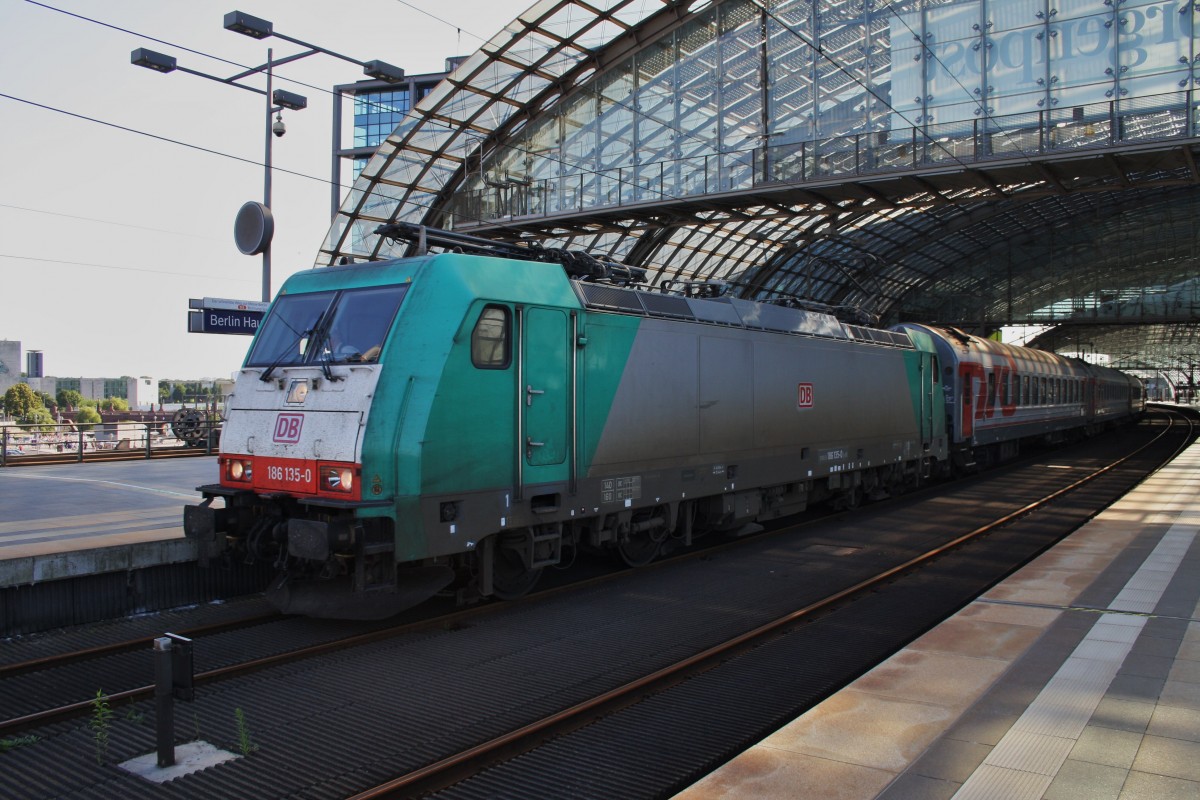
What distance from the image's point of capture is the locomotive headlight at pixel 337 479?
24.6 feet

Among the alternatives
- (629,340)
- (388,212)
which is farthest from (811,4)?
(629,340)

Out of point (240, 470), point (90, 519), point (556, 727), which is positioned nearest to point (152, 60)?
point (90, 519)

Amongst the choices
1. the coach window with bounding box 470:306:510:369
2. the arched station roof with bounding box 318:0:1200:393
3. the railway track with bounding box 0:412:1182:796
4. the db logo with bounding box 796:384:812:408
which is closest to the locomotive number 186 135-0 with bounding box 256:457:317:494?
the railway track with bounding box 0:412:1182:796

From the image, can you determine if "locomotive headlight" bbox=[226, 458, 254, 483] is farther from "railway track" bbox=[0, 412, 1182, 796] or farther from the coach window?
the coach window

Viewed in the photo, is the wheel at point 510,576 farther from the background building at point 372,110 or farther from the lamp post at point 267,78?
the background building at point 372,110

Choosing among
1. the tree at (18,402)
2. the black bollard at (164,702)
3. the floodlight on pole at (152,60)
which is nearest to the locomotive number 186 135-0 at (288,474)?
the black bollard at (164,702)

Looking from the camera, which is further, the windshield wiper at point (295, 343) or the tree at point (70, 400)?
the tree at point (70, 400)

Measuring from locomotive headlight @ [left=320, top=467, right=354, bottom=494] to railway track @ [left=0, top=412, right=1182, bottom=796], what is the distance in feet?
4.69

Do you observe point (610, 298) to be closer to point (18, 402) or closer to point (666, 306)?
point (666, 306)

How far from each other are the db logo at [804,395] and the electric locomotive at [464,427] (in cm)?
192

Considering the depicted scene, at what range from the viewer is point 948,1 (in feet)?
79.8

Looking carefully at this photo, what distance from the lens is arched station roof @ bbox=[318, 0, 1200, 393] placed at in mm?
21547

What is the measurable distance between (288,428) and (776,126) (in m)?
22.0

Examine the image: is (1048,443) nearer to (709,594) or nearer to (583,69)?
(583,69)
